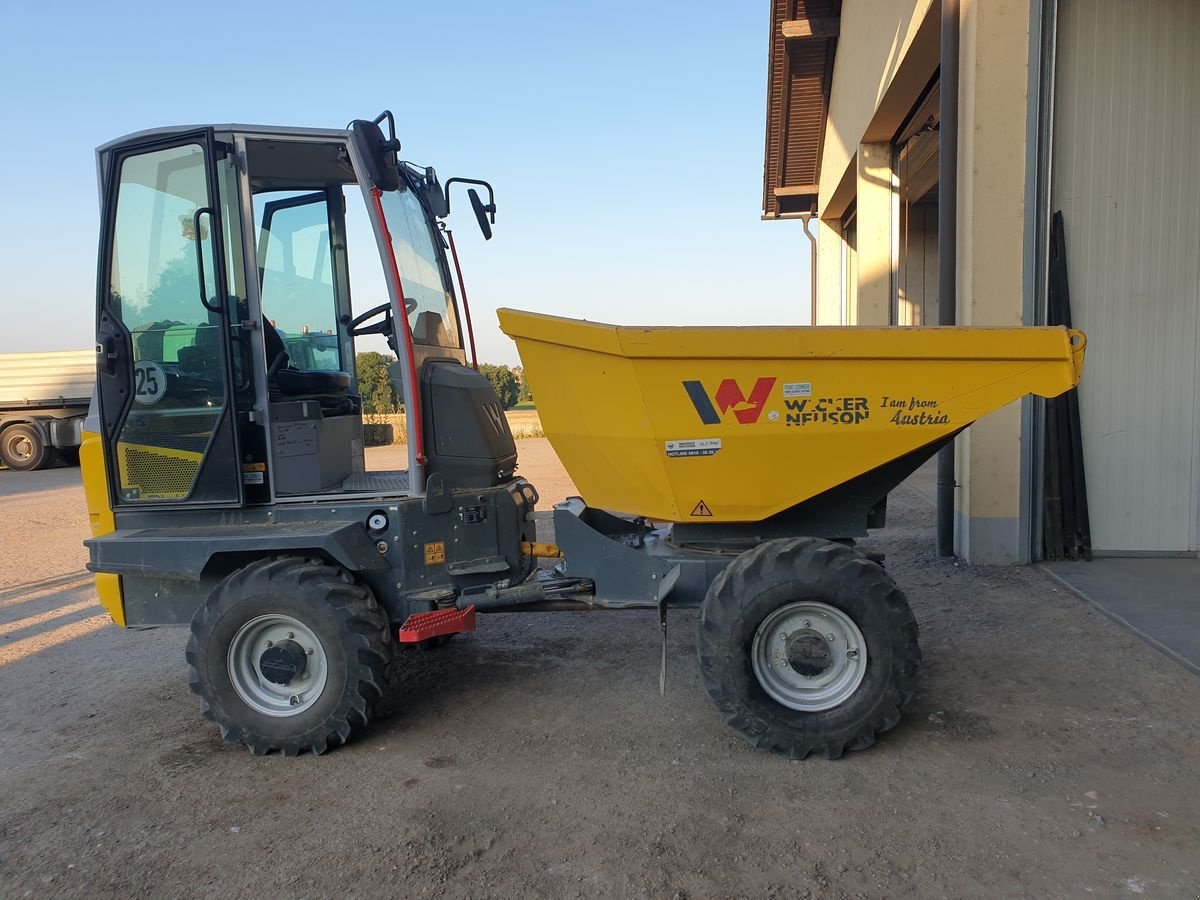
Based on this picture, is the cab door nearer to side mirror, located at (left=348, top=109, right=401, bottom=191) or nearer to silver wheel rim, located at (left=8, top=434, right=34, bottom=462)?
side mirror, located at (left=348, top=109, right=401, bottom=191)

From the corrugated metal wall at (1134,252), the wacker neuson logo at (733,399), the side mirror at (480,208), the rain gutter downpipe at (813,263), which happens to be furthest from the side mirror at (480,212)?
the rain gutter downpipe at (813,263)

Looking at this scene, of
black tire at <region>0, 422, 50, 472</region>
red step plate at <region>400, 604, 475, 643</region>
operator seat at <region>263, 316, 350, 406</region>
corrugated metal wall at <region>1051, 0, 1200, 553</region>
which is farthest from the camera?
black tire at <region>0, 422, 50, 472</region>

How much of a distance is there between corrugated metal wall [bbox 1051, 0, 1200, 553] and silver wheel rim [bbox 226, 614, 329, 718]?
A: 5831 millimetres

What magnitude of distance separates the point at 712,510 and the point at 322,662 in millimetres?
1835

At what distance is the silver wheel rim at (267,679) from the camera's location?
379cm

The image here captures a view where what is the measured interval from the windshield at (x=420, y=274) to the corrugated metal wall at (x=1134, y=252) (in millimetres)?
4860

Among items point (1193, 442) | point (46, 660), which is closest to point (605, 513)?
point (46, 660)

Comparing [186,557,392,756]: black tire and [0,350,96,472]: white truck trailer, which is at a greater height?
[0,350,96,472]: white truck trailer

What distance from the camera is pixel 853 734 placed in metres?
3.51

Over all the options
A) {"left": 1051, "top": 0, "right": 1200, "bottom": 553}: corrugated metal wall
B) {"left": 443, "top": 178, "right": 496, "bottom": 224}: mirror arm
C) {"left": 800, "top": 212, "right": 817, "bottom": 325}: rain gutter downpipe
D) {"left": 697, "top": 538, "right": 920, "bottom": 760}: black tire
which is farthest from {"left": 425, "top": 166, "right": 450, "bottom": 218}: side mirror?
{"left": 800, "top": 212, "right": 817, "bottom": 325}: rain gutter downpipe

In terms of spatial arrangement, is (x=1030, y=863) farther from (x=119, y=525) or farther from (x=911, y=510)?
(x=911, y=510)

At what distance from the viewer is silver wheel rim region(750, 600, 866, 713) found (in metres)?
3.59

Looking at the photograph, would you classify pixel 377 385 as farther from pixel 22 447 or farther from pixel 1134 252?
pixel 22 447

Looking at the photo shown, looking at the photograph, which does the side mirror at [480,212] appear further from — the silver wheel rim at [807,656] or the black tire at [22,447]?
the black tire at [22,447]
